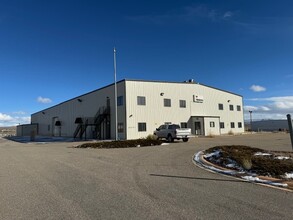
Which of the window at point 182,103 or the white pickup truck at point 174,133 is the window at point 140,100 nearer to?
the window at point 182,103

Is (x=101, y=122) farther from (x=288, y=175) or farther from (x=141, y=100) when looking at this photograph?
(x=288, y=175)

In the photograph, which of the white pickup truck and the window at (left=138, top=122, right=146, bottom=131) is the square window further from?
the white pickup truck

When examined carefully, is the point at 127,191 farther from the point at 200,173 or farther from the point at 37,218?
the point at 200,173

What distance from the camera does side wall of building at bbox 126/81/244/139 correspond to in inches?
1411

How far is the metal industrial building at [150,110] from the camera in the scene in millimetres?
35781

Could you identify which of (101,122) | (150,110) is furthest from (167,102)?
(101,122)

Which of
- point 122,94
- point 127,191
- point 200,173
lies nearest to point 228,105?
point 122,94

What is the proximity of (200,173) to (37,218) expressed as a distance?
5.77 metres

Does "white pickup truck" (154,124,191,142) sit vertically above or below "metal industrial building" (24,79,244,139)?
below

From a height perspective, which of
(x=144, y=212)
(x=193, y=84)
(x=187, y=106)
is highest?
(x=193, y=84)

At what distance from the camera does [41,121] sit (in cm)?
7256

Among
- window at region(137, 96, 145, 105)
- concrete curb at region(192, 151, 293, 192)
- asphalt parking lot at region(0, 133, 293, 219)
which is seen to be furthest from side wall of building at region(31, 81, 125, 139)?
asphalt parking lot at region(0, 133, 293, 219)

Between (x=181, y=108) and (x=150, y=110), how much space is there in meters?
6.10

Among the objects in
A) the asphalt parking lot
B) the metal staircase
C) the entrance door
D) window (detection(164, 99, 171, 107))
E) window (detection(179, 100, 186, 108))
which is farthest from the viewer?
the entrance door
